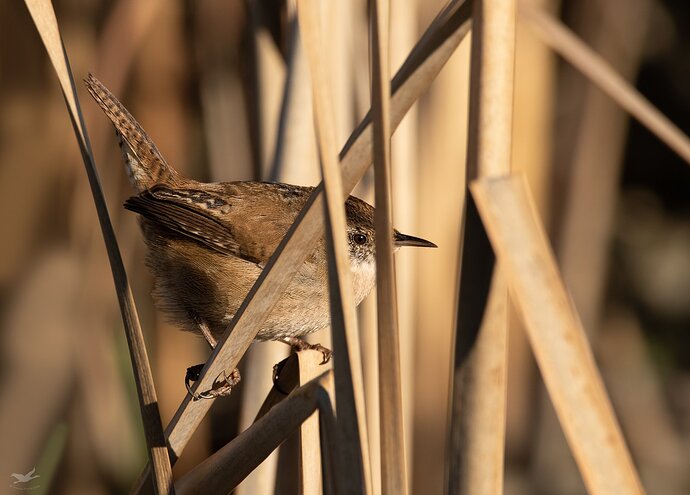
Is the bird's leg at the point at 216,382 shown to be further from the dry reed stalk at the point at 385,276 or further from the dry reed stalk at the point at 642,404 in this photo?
the dry reed stalk at the point at 642,404

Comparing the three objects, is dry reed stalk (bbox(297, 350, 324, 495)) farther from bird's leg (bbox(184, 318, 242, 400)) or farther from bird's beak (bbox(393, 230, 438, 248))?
bird's beak (bbox(393, 230, 438, 248))

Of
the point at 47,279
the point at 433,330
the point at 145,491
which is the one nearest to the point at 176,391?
the point at 47,279

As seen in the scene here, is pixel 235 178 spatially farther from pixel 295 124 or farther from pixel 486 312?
pixel 486 312

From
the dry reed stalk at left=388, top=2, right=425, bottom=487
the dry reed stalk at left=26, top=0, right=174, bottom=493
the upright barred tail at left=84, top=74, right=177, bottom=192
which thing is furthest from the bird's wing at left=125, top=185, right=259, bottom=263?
the dry reed stalk at left=26, top=0, right=174, bottom=493

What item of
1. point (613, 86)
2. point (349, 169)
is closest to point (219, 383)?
point (349, 169)

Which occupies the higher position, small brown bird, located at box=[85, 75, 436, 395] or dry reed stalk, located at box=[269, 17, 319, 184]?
dry reed stalk, located at box=[269, 17, 319, 184]

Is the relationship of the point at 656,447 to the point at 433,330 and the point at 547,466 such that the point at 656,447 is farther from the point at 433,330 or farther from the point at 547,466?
the point at 433,330
